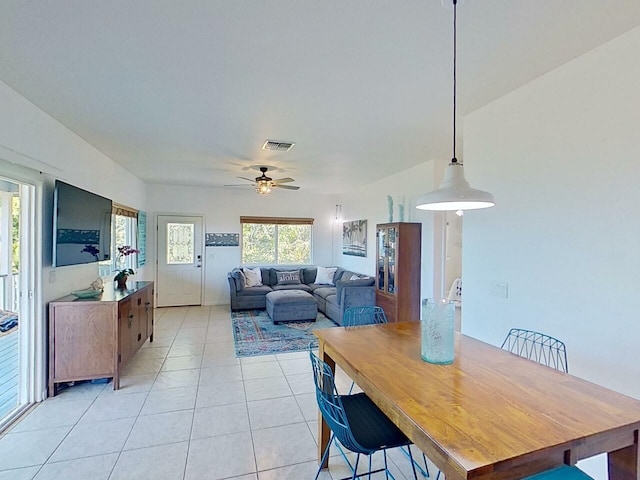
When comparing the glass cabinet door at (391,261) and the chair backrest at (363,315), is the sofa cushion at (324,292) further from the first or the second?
the chair backrest at (363,315)

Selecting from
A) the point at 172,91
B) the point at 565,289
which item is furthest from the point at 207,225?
the point at 565,289

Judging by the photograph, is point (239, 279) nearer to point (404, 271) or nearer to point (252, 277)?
point (252, 277)

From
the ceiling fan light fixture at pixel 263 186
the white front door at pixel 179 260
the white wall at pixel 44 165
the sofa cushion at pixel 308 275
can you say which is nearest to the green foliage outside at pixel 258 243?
the sofa cushion at pixel 308 275

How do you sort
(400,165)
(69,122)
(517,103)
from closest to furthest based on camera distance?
(517,103), (69,122), (400,165)

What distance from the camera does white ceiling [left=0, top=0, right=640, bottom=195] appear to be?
5.40ft

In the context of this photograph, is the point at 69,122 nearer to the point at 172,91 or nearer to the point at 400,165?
the point at 172,91

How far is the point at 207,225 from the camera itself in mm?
7227

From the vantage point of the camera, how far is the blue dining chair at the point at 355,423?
162 centimetres

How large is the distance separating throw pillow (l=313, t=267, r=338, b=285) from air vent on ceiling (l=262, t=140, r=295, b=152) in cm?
382

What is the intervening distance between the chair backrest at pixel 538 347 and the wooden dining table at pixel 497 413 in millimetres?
529

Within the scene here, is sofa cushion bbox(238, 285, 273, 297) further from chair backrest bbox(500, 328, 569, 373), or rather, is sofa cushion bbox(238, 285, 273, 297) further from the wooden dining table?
the wooden dining table

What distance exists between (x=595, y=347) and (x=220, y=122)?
10.9 ft

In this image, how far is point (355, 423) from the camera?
179 cm

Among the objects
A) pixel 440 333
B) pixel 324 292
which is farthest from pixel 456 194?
pixel 324 292
